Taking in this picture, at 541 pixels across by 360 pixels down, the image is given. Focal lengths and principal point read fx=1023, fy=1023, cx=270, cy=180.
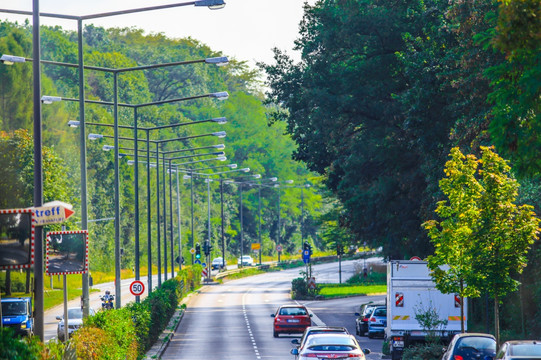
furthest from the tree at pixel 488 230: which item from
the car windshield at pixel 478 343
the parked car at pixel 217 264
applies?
the parked car at pixel 217 264

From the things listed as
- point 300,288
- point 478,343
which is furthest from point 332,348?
point 300,288

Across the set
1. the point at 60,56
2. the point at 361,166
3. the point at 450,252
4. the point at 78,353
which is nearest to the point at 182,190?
the point at 60,56

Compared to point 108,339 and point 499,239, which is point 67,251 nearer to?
point 108,339

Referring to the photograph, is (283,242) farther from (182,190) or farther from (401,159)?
(401,159)

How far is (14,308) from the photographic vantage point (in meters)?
45.1

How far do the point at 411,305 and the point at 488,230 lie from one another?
736cm

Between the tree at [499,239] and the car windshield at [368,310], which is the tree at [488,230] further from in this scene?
the car windshield at [368,310]

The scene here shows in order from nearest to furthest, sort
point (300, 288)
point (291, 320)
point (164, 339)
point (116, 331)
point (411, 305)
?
point (116, 331) → point (411, 305) → point (164, 339) → point (291, 320) → point (300, 288)

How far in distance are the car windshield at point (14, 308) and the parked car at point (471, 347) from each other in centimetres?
2608

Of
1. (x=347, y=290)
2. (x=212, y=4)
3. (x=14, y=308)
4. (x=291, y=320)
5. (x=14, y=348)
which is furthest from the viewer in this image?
(x=347, y=290)

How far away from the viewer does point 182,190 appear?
127312 millimetres

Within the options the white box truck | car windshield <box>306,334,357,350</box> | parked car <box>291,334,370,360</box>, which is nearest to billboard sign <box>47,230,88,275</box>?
parked car <box>291,334,370,360</box>

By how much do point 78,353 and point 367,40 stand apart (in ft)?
107

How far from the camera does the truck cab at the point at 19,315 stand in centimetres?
4378
